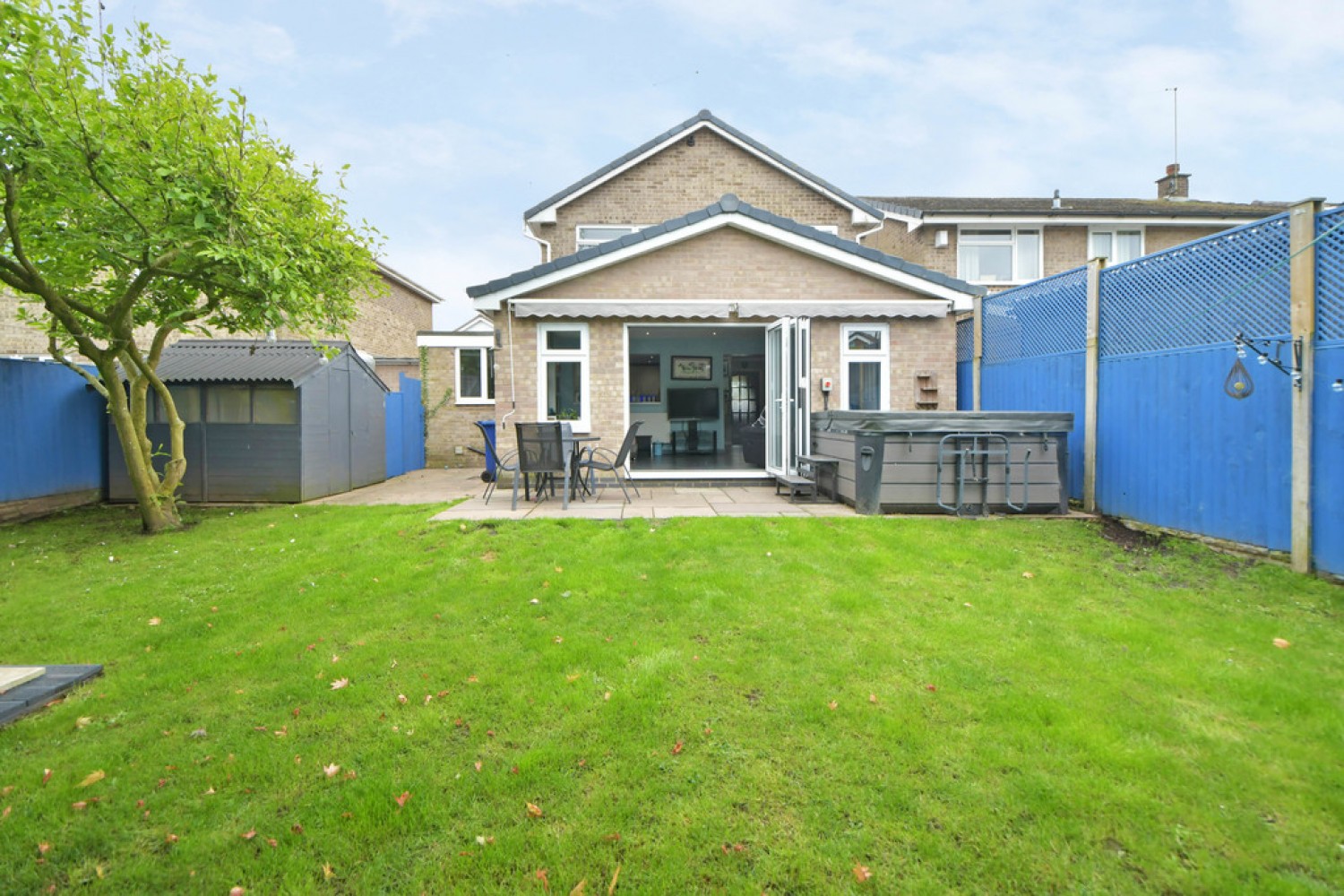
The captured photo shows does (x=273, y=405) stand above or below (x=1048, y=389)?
below

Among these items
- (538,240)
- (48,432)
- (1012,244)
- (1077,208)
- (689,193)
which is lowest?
(48,432)

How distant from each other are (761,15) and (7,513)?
50.1 ft

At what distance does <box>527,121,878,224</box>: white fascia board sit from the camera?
15.8m

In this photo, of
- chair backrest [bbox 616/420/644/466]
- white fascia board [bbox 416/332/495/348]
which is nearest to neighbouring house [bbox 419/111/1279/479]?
chair backrest [bbox 616/420/644/466]

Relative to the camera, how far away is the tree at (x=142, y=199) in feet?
18.9

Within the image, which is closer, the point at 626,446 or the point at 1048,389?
the point at 1048,389

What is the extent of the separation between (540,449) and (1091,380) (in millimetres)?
6894

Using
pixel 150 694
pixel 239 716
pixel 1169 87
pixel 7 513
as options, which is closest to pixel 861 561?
pixel 239 716

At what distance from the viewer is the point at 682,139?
16.1 meters

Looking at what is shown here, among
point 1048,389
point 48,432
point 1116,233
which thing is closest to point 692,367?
point 1048,389

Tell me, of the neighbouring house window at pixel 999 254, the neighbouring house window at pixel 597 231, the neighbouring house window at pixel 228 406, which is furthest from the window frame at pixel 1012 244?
the neighbouring house window at pixel 228 406

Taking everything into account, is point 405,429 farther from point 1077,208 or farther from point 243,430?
point 1077,208

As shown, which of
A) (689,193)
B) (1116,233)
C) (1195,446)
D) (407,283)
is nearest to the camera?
(1195,446)

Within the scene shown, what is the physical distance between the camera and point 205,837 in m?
2.17
